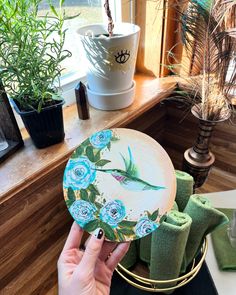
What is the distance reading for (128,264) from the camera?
2.48 feet

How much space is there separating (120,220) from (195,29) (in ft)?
1.78

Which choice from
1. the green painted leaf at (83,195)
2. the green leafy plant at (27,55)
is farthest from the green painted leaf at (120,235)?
the green leafy plant at (27,55)

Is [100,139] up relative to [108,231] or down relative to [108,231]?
up

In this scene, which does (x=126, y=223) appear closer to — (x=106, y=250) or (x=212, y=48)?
(x=106, y=250)

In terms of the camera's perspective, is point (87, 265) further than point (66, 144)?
No

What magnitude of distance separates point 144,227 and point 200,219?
18cm

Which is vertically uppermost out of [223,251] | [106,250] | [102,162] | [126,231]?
[102,162]

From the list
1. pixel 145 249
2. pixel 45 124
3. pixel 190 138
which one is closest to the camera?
pixel 45 124

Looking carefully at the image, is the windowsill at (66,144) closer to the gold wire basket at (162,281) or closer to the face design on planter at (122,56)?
the face design on planter at (122,56)

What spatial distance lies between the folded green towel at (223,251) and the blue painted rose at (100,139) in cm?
51

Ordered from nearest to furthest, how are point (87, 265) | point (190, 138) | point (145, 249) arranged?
point (87, 265), point (145, 249), point (190, 138)

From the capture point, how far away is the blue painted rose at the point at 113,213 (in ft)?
1.89

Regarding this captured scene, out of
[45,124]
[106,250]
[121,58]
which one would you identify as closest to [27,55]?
[45,124]

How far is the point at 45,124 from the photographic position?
631 mm
